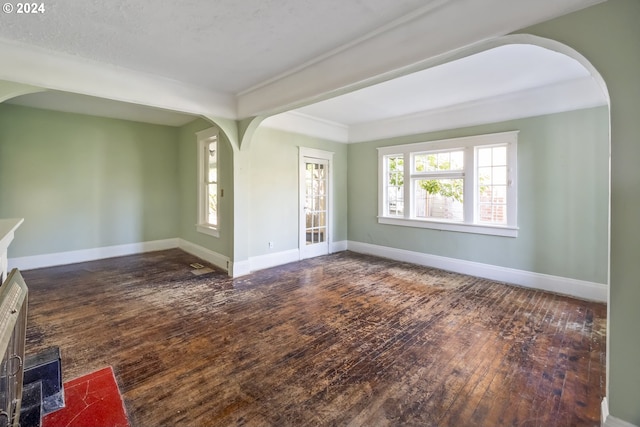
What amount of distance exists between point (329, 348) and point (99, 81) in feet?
12.2

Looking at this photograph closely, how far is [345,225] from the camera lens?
6.53m

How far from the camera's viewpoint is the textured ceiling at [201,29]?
217 cm

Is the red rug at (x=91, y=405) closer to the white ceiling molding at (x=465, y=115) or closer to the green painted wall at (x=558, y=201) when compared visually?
the white ceiling molding at (x=465, y=115)

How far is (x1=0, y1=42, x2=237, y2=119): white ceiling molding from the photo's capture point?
2785 mm

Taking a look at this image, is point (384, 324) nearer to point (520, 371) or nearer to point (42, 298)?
point (520, 371)

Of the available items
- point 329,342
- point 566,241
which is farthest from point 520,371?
point 566,241

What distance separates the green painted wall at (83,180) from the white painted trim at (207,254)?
1.63 feet

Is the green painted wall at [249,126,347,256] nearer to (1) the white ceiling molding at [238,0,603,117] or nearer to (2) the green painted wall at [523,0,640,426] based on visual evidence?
(1) the white ceiling molding at [238,0,603,117]

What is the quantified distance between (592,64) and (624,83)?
19cm

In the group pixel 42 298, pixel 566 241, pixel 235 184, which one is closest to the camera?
pixel 42 298

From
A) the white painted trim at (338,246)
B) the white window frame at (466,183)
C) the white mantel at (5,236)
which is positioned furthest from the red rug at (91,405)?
the white window frame at (466,183)

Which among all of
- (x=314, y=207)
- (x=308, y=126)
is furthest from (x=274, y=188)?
(x=308, y=126)

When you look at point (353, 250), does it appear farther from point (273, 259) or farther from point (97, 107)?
point (97, 107)

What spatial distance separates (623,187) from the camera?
154 cm
